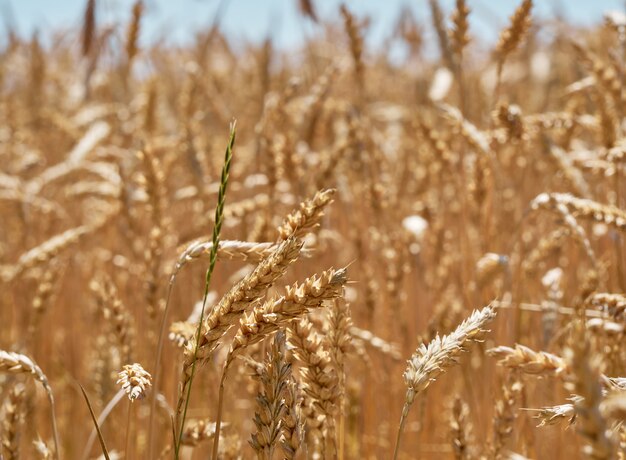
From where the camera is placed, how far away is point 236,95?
458 centimetres

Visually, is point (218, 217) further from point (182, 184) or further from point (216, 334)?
point (182, 184)

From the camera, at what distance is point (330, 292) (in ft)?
2.21

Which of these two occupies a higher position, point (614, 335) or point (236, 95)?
point (236, 95)

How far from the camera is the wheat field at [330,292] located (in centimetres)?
72

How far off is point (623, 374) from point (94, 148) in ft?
7.35

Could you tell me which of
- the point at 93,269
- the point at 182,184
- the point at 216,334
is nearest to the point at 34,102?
the point at 182,184

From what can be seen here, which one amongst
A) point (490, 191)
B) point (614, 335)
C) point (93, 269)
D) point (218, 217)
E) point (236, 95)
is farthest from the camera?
point (236, 95)

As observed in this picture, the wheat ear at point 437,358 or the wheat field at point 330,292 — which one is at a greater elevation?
the wheat field at point 330,292

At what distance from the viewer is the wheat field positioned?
0.72 m

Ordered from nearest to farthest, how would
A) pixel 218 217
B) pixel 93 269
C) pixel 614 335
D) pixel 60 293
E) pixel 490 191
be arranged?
pixel 218 217 → pixel 614 335 → pixel 490 191 → pixel 60 293 → pixel 93 269

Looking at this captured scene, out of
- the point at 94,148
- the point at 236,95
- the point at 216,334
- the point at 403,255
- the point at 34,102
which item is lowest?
the point at 216,334

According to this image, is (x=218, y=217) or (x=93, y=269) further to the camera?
(x=93, y=269)

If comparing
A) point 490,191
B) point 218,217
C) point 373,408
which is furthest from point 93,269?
point 218,217

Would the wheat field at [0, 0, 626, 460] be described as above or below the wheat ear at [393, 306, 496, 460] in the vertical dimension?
above
